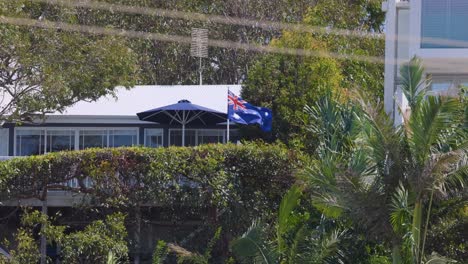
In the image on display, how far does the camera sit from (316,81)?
24.2m

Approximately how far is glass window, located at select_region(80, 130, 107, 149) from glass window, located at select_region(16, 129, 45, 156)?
1.23 meters

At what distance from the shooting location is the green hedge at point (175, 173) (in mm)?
19859

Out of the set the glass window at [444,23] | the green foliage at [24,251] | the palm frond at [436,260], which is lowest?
the green foliage at [24,251]

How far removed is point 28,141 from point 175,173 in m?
9.32

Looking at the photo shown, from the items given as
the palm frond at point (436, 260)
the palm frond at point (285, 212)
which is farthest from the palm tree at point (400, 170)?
the palm frond at point (285, 212)

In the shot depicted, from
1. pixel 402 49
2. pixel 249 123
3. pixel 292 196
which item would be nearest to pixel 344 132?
pixel 292 196

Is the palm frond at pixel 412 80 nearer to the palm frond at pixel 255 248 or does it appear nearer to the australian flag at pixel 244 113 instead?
the palm frond at pixel 255 248

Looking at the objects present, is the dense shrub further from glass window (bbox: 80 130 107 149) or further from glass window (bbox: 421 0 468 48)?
glass window (bbox: 80 130 107 149)

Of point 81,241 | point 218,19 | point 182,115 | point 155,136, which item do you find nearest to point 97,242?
point 81,241

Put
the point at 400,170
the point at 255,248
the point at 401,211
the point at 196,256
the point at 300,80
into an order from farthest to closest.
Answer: the point at 300,80
the point at 196,256
the point at 255,248
the point at 400,170
the point at 401,211

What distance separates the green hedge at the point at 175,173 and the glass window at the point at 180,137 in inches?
303

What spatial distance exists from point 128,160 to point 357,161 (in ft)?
18.2

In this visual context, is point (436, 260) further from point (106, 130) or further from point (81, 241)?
point (106, 130)

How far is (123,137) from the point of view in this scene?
27.5m
